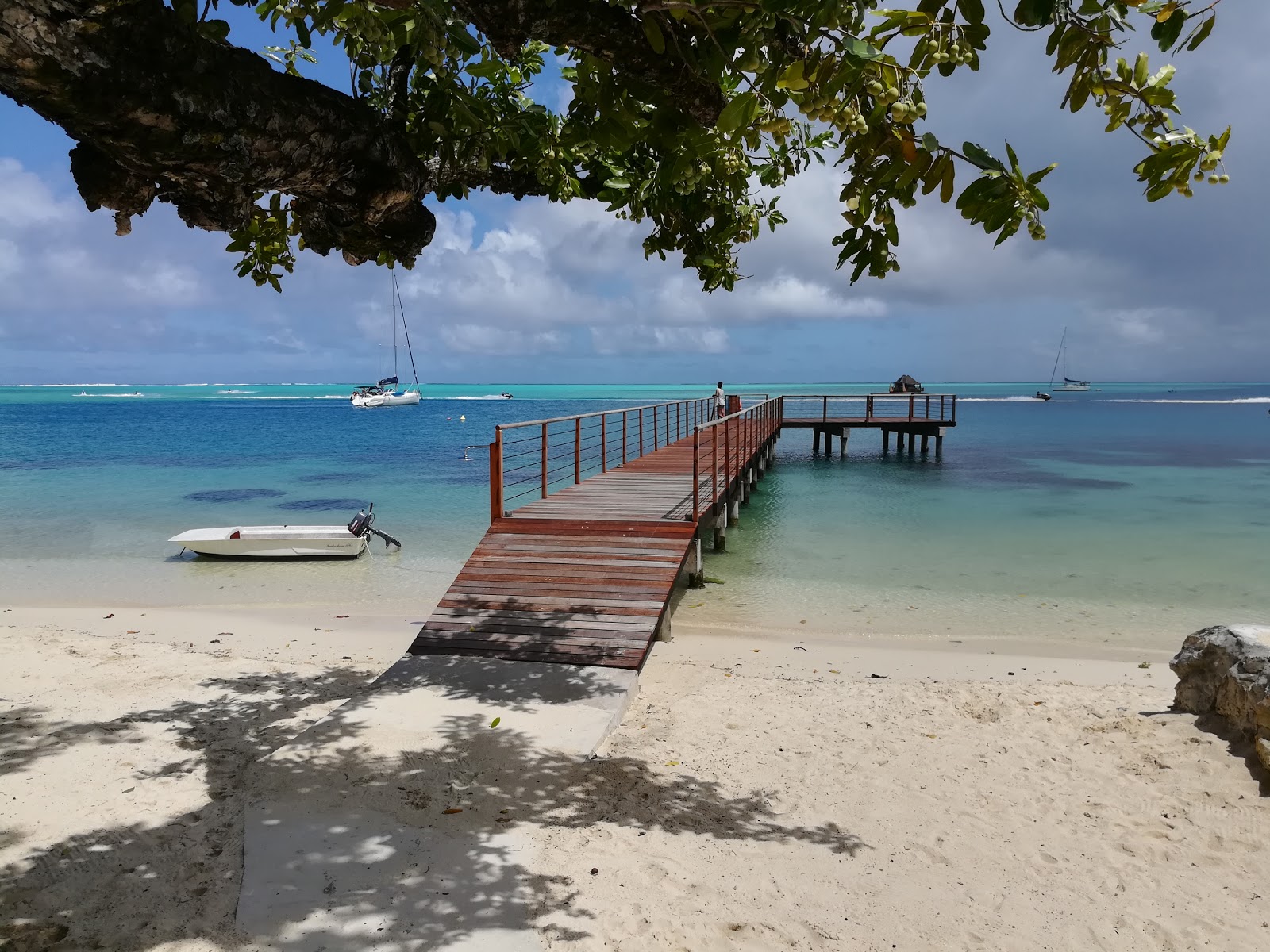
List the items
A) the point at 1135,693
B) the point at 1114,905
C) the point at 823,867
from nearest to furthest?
the point at 1114,905
the point at 823,867
the point at 1135,693

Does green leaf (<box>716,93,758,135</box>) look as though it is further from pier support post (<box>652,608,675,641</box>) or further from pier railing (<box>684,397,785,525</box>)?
pier railing (<box>684,397,785,525</box>)

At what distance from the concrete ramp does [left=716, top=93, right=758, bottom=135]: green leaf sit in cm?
282

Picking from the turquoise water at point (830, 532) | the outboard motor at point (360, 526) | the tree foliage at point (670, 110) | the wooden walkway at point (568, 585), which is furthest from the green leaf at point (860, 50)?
the outboard motor at point (360, 526)

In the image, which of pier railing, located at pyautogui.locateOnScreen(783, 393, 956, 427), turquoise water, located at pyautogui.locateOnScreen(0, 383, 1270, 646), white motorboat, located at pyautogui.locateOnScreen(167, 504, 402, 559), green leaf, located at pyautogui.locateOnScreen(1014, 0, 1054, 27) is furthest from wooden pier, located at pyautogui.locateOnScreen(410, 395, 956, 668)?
pier railing, located at pyautogui.locateOnScreen(783, 393, 956, 427)

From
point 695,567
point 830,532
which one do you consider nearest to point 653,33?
point 695,567

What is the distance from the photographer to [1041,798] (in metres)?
4.38

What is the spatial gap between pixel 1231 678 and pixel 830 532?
35.3 feet

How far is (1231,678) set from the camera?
4727mm

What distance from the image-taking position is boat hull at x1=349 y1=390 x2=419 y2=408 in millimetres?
73688

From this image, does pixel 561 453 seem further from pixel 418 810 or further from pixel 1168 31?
pixel 1168 31

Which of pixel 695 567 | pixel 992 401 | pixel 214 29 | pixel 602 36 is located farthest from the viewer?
pixel 992 401

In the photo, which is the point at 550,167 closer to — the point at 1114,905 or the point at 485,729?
the point at 485,729

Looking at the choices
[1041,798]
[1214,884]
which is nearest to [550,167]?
[1041,798]

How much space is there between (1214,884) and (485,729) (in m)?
3.65
